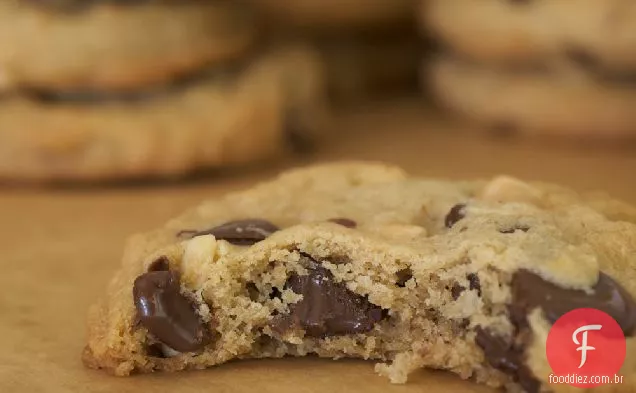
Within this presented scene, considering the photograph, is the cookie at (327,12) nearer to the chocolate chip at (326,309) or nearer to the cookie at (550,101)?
the cookie at (550,101)

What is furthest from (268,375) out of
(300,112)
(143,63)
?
(300,112)

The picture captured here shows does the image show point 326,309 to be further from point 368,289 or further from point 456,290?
point 456,290

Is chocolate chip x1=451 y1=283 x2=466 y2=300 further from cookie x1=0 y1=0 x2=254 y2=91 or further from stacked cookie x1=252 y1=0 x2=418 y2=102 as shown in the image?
stacked cookie x1=252 y1=0 x2=418 y2=102

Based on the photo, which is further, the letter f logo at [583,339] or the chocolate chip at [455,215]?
the chocolate chip at [455,215]

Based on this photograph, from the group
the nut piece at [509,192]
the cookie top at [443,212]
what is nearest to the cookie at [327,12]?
the cookie top at [443,212]

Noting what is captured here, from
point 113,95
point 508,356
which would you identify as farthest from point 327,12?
point 508,356

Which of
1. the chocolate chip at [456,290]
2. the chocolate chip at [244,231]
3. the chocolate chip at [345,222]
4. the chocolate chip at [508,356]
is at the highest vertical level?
the chocolate chip at [345,222]

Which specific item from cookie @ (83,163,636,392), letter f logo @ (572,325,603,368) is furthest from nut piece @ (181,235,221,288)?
letter f logo @ (572,325,603,368)
